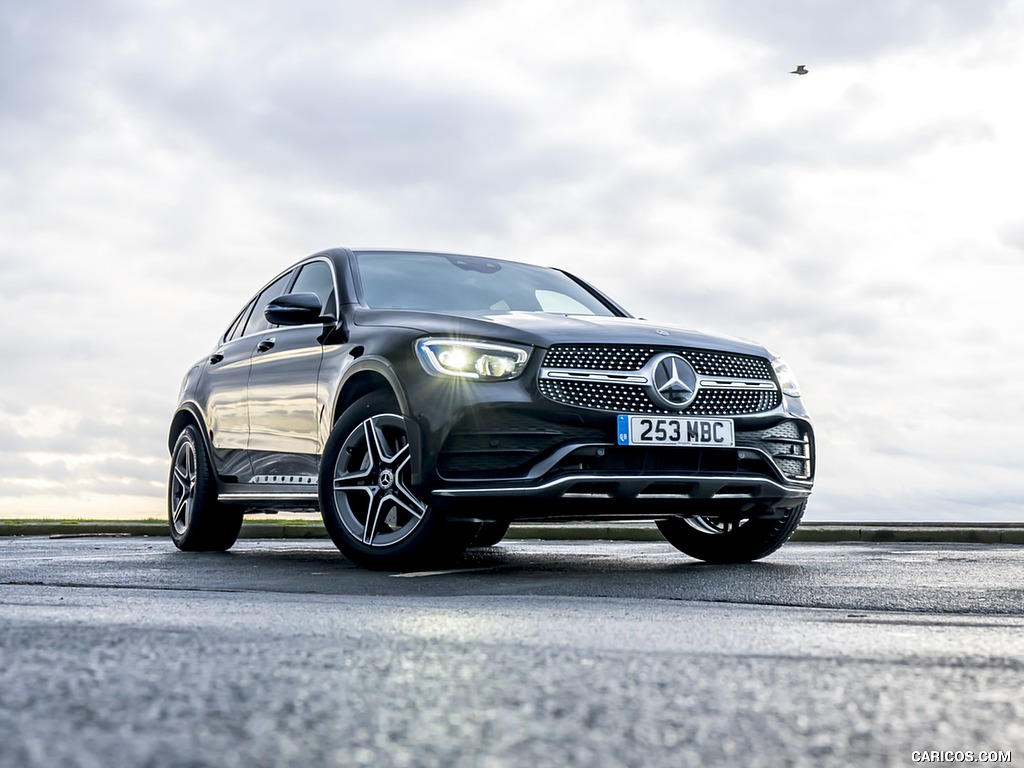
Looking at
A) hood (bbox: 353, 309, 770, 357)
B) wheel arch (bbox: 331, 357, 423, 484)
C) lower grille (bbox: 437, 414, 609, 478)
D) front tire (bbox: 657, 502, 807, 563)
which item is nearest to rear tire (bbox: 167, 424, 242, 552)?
wheel arch (bbox: 331, 357, 423, 484)

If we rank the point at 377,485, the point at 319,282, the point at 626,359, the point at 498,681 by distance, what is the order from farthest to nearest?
the point at 319,282 < the point at 377,485 < the point at 626,359 < the point at 498,681

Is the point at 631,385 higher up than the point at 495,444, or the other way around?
the point at 631,385

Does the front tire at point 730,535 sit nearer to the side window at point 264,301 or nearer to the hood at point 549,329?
the hood at point 549,329

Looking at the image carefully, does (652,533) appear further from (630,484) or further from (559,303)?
(630,484)

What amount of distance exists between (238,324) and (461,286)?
2424mm

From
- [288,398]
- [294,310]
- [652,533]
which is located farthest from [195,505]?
[652,533]

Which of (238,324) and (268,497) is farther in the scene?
(238,324)

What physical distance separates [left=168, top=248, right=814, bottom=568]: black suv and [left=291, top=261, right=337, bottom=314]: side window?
0.8 inches

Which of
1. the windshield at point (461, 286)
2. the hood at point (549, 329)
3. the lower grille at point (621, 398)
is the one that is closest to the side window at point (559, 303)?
the windshield at point (461, 286)

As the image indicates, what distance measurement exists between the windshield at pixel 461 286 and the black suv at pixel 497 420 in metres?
0.02

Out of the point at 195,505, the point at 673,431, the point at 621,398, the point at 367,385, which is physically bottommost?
the point at 195,505

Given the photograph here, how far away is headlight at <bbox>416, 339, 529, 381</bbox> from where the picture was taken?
593cm

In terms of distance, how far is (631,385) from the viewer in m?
6.06

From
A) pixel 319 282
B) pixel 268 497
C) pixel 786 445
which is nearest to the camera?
pixel 786 445
